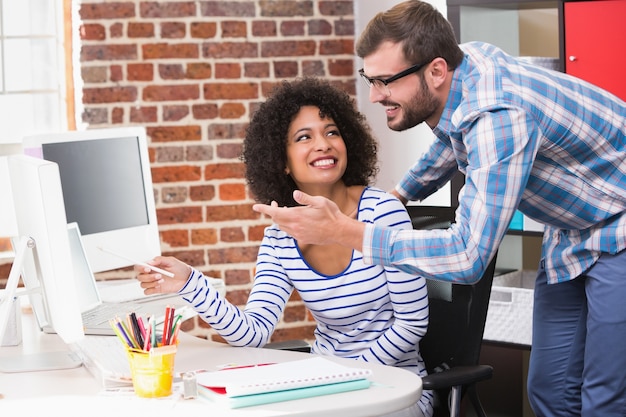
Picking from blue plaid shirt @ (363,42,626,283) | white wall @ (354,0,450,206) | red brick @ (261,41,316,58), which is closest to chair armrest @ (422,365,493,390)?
blue plaid shirt @ (363,42,626,283)

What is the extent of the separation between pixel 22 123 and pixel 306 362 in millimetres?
2392

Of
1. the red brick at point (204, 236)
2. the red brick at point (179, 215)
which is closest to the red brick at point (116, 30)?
the red brick at point (179, 215)

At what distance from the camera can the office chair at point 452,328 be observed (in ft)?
6.94

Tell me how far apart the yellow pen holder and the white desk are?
0.02 meters

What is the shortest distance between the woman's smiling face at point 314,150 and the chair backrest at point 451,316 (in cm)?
23

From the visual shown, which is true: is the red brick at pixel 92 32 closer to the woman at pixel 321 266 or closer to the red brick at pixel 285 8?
the red brick at pixel 285 8

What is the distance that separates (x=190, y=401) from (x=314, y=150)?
0.86m

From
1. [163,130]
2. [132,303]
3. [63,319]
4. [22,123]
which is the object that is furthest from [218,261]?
[63,319]

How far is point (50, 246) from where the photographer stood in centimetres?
163

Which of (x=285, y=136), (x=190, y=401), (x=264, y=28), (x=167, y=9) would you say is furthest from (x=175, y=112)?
(x=190, y=401)

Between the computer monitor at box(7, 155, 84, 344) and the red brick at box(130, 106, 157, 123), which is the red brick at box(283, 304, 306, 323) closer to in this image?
the red brick at box(130, 106, 157, 123)

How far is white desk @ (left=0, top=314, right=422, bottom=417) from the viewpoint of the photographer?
1530 millimetres

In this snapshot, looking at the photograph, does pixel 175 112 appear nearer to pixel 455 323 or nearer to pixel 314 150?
pixel 314 150

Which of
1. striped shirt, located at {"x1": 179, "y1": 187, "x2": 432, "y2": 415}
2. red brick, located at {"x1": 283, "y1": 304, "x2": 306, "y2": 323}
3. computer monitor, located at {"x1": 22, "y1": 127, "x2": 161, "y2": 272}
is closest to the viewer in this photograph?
striped shirt, located at {"x1": 179, "y1": 187, "x2": 432, "y2": 415}
